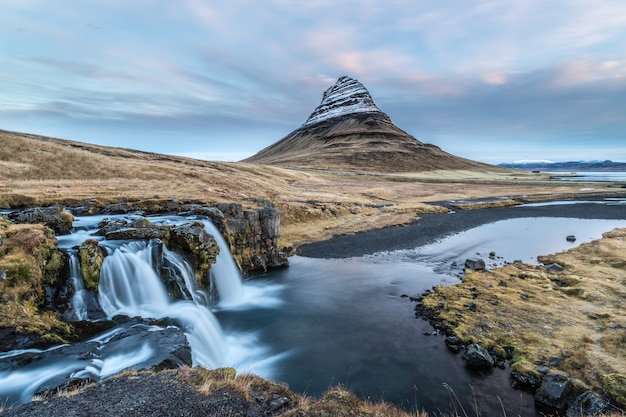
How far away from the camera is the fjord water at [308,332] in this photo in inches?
511

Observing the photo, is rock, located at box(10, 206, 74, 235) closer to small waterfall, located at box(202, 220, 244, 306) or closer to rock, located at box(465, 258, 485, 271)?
small waterfall, located at box(202, 220, 244, 306)

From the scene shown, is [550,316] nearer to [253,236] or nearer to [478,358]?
[478,358]

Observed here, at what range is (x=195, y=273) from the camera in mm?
22844

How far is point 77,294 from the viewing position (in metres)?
16.2

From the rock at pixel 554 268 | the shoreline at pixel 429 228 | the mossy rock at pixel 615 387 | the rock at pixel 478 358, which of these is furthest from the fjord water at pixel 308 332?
the shoreline at pixel 429 228

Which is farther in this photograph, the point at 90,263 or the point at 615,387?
the point at 90,263

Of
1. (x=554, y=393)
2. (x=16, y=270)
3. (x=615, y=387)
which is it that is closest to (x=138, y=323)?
(x=16, y=270)

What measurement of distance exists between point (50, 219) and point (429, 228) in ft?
144

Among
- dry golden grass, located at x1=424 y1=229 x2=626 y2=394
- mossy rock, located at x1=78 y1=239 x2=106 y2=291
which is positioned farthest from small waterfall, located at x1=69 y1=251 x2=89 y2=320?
dry golden grass, located at x1=424 y1=229 x2=626 y2=394

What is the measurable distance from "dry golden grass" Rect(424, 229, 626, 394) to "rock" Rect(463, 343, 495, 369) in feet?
3.09

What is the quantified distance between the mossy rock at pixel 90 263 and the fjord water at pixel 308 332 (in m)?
0.66

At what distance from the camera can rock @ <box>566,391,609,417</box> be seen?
10938mm

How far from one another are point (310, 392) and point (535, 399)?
8853mm

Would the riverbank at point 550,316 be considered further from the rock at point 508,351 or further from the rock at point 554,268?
the rock at point 554,268
